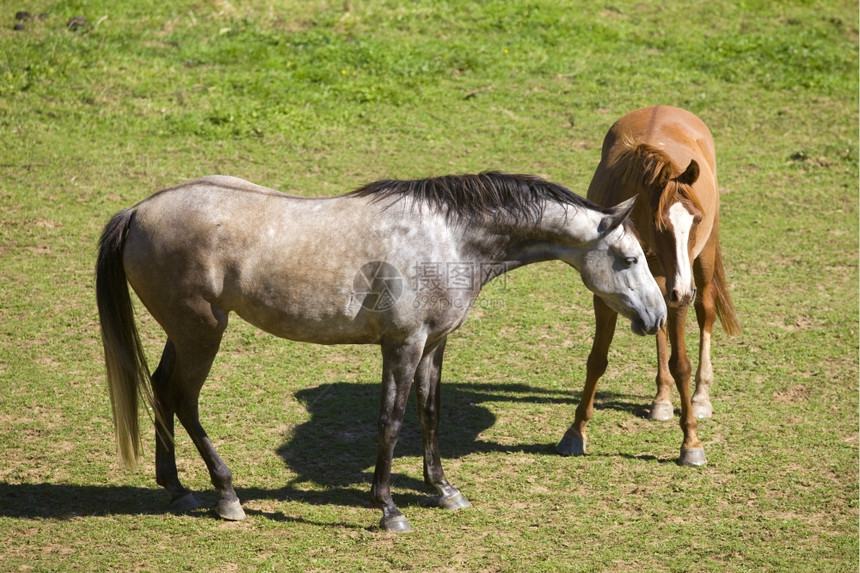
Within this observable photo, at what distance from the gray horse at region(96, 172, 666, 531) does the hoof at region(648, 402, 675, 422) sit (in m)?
1.74

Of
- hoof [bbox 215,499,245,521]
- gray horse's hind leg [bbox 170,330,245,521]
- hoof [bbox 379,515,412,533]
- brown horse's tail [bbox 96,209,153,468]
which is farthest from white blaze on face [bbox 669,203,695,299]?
brown horse's tail [bbox 96,209,153,468]

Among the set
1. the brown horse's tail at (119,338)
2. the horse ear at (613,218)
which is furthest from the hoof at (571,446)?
the brown horse's tail at (119,338)

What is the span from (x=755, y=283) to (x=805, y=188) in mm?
2571

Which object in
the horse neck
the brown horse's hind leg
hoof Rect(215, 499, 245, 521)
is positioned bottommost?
hoof Rect(215, 499, 245, 521)

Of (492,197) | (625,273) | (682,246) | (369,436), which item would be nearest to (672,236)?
(682,246)

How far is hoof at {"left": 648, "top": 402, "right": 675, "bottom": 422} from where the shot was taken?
21.9 feet

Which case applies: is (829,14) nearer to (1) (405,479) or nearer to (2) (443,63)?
(2) (443,63)

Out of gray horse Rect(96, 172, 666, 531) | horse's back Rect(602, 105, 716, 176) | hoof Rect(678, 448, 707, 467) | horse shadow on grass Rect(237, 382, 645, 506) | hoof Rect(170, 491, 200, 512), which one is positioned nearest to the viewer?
gray horse Rect(96, 172, 666, 531)

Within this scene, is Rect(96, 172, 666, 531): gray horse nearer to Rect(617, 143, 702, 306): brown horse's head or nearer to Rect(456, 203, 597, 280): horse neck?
Rect(456, 203, 597, 280): horse neck

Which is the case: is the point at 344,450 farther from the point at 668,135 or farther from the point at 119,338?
the point at 668,135

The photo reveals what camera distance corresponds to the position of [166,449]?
520cm

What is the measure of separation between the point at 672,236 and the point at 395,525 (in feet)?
7.45

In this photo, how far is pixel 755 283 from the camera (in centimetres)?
864

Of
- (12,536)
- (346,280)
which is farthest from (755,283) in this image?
(12,536)
